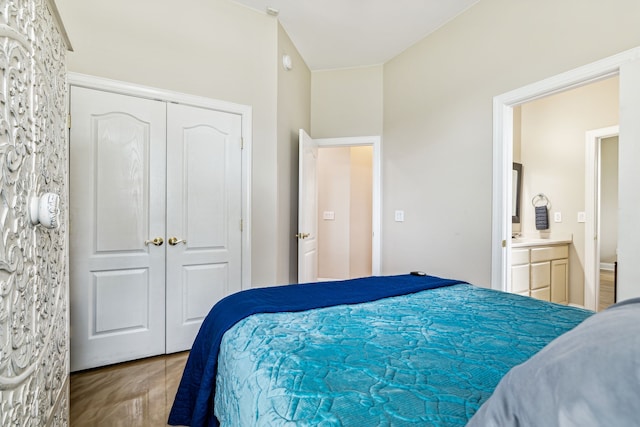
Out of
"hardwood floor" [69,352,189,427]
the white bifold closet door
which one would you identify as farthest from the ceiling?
"hardwood floor" [69,352,189,427]

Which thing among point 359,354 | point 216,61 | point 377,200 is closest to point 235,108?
Answer: point 216,61

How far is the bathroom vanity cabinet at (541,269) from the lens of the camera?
315 centimetres

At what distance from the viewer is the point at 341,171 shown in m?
5.12

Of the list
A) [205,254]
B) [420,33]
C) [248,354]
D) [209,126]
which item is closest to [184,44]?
[209,126]

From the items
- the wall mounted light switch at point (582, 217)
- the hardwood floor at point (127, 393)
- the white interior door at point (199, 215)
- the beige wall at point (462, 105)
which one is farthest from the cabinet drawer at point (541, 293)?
the hardwood floor at point (127, 393)

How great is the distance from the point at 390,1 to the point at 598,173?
111 inches

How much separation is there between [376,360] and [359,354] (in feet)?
0.17

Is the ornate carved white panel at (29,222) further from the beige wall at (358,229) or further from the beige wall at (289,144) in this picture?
the beige wall at (358,229)

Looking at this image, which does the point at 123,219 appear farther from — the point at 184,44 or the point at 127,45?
the point at 184,44

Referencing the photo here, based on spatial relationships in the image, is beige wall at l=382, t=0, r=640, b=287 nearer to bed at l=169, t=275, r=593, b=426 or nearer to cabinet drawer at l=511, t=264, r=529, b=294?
cabinet drawer at l=511, t=264, r=529, b=294

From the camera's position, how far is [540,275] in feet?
11.0

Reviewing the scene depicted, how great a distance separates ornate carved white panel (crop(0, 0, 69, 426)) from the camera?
2.41ft

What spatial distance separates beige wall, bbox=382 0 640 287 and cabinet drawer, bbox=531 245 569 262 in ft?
3.57

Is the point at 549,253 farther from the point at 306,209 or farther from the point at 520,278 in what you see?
the point at 306,209
